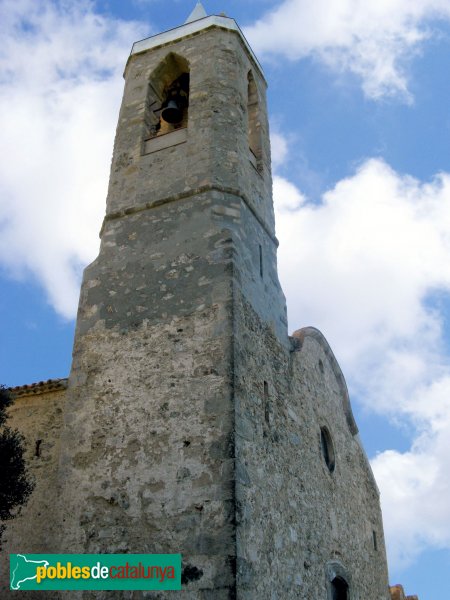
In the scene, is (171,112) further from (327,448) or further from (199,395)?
(327,448)

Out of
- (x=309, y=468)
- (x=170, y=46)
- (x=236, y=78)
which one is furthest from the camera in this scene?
(x=170, y=46)

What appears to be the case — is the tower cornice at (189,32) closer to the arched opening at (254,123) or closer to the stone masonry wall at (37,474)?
the arched opening at (254,123)

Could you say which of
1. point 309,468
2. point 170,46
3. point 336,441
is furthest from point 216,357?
point 170,46

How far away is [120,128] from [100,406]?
18.2ft

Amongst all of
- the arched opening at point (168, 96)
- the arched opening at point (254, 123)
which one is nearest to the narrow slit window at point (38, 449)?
the arched opening at point (168, 96)

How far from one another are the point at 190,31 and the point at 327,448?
836cm

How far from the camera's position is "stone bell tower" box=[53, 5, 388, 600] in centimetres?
693

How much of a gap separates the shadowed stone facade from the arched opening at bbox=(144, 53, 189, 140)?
0.04 metres

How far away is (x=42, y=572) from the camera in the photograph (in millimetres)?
7332

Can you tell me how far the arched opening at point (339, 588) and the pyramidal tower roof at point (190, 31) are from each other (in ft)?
32.3

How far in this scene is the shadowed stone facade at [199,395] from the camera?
22.7 ft

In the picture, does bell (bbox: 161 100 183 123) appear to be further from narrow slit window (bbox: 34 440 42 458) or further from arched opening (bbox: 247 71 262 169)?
narrow slit window (bbox: 34 440 42 458)

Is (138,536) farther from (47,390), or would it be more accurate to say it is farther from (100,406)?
(47,390)

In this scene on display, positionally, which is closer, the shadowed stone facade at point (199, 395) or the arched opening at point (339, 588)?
the shadowed stone facade at point (199, 395)
